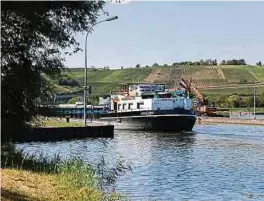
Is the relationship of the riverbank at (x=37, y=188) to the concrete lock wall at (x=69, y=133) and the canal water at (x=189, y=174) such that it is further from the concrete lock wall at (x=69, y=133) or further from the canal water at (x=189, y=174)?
the concrete lock wall at (x=69, y=133)

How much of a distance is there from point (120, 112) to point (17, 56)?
5234 cm

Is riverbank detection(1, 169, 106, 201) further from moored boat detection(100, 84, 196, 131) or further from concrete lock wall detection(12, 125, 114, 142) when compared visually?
moored boat detection(100, 84, 196, 131)

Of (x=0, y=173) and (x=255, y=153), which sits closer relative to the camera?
(x=0, y=173)

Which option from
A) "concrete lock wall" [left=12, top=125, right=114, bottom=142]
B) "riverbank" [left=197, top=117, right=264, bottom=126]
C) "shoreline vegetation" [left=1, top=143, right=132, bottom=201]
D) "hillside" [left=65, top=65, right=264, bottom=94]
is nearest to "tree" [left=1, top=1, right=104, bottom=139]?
"shoreline vegetation" [left=1, top=143, right=132, bottom=201]

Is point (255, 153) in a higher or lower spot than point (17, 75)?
lower

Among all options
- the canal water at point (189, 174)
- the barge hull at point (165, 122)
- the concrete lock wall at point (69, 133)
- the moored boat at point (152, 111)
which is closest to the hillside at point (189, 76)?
the moored boat at point (152, 111)

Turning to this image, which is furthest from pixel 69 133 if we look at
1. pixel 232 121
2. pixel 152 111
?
pixel 232 121

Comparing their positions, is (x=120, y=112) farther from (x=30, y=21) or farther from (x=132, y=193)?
(x=30, y=21)

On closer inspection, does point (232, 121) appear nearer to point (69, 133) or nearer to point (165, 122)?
point (165, 122)

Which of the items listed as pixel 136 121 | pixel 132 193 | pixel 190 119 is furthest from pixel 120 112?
pixel 132 193

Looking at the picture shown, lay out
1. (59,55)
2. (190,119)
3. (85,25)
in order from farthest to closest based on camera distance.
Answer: (190,119)
(59,55)
(85,25)

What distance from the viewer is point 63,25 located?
12.3 metres

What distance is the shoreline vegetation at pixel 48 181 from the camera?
35.8 ft

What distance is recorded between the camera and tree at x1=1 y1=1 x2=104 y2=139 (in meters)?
10.0
